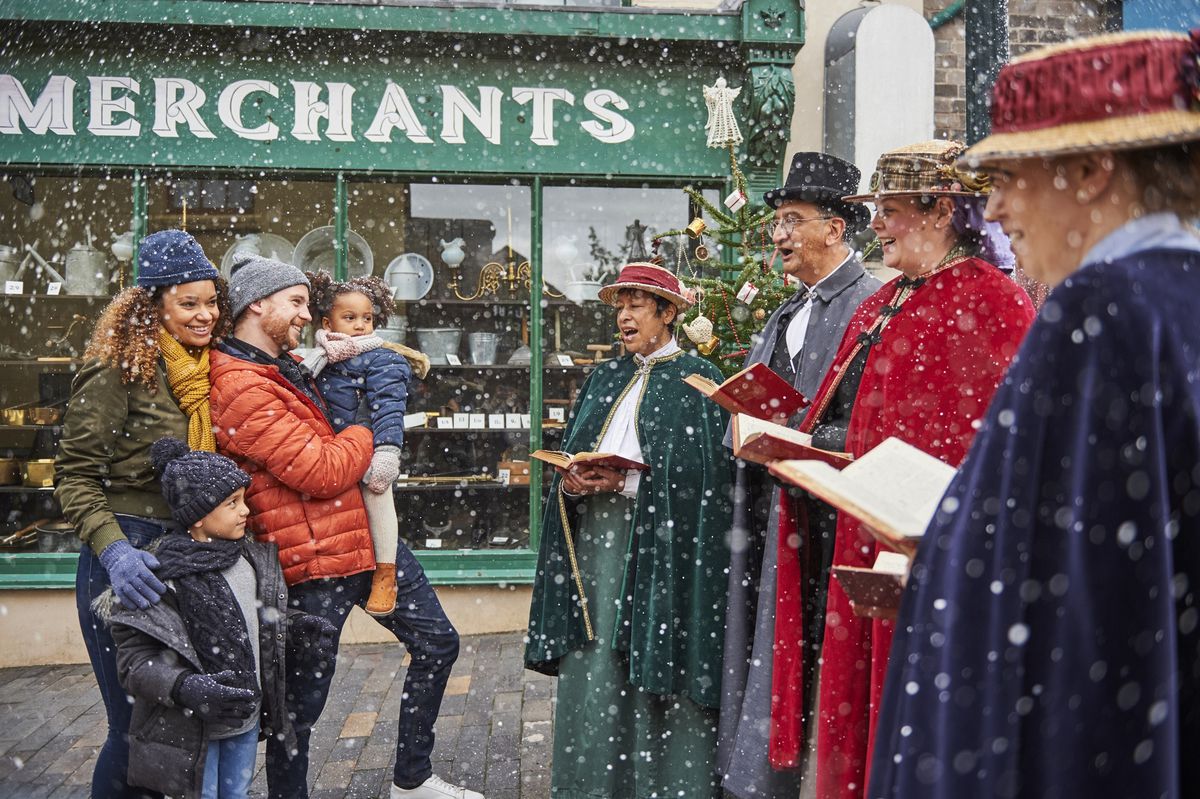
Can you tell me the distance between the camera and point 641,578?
3912 millimetres

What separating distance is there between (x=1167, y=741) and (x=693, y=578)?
8.05ft

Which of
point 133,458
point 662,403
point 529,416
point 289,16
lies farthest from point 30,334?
point 662,403

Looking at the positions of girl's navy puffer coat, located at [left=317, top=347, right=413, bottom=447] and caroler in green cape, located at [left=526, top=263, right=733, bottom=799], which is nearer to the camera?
caroler in green cape, located at [left=526, top=263, right=733, bottom=799]

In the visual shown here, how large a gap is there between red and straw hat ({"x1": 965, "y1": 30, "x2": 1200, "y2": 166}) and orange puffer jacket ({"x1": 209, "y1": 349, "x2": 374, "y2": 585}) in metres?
2.54

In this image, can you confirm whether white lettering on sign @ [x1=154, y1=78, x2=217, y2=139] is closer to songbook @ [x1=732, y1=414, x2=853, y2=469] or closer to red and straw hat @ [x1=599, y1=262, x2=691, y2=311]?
red and straw hat @ [x1=599, y1=262, x2=691, y2=311]

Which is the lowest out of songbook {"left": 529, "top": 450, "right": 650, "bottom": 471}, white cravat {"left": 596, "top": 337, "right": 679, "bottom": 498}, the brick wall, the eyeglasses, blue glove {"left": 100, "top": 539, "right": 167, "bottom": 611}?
blue glove {"left": 100, "top": 539, "right": 167, "bottom": 611}

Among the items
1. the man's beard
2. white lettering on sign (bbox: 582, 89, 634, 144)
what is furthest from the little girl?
white lettering on sign (bbox: 582, 89, 634, 144)

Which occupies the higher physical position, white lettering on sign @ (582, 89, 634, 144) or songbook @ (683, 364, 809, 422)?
white lettering on sign @ (582, 89, 634, 144)

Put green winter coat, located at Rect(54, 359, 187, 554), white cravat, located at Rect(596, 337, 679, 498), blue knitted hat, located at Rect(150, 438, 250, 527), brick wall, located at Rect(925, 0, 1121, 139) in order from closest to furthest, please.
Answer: blue knitted hat, located at Rect(150, 438, 250, 527), green winter coat, located at Rect(54, 359, 187, 554), white cravat, located at Rect(596, 337, 679, 498), brick wall, located at Rect(925, 0, 1121, 139)

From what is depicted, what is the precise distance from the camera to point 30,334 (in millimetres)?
7156

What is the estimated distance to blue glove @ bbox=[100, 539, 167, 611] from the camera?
3051mm

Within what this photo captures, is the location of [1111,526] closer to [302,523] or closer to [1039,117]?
[1039,117]

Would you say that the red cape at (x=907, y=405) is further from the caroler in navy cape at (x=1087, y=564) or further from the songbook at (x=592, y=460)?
the caroler in navy cape at (x=1087, y=564)

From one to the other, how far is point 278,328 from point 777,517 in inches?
74.0
